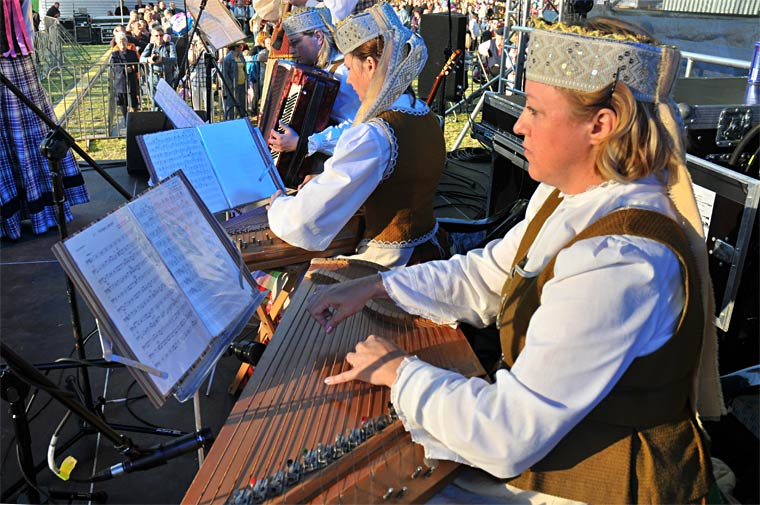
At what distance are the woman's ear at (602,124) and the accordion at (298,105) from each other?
2.43 metres

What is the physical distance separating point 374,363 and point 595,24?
2.88ft

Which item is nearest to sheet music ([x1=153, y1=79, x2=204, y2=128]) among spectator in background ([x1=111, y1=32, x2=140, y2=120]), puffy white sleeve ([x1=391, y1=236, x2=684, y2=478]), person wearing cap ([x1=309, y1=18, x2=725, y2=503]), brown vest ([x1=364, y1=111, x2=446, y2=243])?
brown vest ([x1=364, y1=111, x2=446, y2=243])

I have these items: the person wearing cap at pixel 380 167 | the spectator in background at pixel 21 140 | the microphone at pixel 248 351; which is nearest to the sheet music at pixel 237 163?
the person wearing cap at pixel 380 167

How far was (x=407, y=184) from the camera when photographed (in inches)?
100

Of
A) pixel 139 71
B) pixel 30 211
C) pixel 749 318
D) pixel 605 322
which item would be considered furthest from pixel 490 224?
pixel 139 71

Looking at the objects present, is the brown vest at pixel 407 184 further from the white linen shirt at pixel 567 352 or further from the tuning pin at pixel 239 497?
the tuning pin at pixel 239 497

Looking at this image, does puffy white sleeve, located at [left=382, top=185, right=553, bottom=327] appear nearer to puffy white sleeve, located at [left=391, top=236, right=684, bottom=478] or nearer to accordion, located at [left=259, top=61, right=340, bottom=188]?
puffy white sleeve, located at [left=391, top=236, right=684, bottom=478]

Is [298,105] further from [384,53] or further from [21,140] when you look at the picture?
[21,140]

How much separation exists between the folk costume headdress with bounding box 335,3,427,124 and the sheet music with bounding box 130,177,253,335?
114 centimetres

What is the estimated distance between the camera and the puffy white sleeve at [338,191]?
238cm

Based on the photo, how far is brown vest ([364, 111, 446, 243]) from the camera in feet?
8.15

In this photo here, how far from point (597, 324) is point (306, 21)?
3522 millimetres

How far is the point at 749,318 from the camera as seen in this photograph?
86.2 inches

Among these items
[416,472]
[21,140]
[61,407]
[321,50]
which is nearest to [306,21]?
[321,50]
